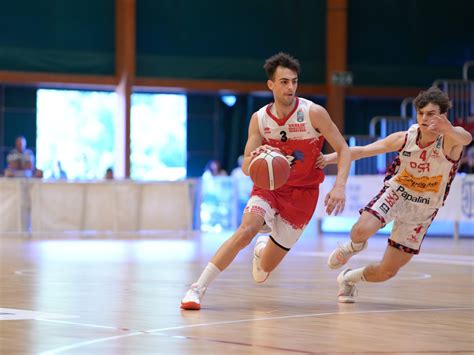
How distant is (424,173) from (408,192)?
204 mm

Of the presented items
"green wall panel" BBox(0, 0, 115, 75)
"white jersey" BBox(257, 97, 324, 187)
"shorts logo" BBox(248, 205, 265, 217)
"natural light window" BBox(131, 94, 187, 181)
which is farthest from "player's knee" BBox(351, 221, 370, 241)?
"natural light window" BBox(131, 94, 187, 181)

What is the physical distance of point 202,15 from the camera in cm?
3081

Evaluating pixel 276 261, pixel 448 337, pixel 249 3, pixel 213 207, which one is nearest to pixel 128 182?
pixel 213 207

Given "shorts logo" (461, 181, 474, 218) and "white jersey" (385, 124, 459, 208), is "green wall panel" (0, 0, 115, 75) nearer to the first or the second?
"shorts logo" (461, 181, 474, 218)

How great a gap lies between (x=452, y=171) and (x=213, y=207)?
1738 centimetres

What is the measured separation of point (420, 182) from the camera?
852 cm

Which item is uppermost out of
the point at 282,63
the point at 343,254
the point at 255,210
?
the point at 282,63

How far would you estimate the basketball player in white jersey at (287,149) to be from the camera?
829 centimetres

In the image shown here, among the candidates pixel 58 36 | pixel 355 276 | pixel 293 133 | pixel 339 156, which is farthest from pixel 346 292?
pixel 58 36

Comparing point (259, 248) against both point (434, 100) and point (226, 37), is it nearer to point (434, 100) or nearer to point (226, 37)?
point (434, 100)

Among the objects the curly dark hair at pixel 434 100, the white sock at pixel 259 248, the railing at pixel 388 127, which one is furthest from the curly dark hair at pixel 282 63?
the railing at pixel 388 127

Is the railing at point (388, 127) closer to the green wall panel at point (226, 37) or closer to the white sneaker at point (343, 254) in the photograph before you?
the green wall panel at point (226, 37)

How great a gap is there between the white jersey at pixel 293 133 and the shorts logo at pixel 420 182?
2.45 feet

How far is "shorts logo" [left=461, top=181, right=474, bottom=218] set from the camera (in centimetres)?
2003
